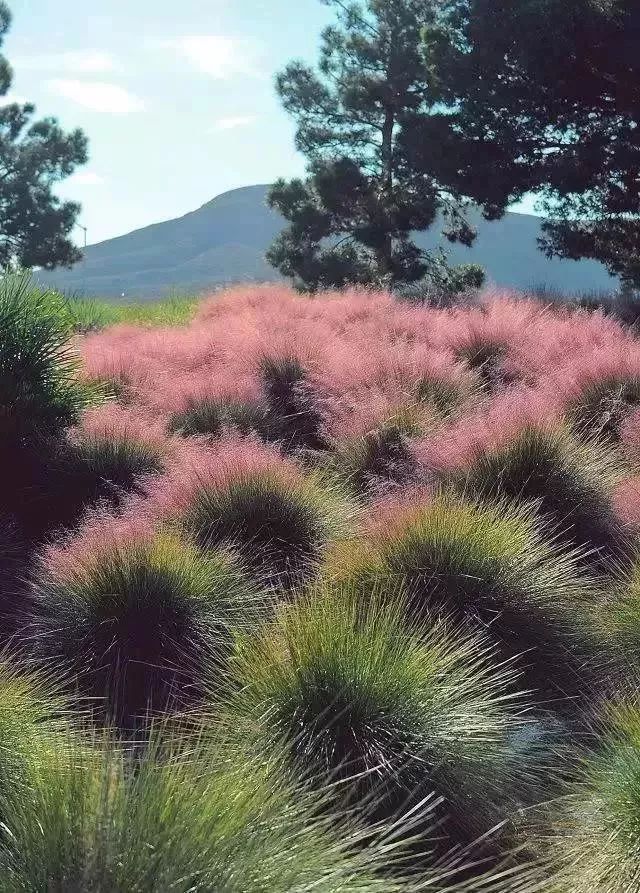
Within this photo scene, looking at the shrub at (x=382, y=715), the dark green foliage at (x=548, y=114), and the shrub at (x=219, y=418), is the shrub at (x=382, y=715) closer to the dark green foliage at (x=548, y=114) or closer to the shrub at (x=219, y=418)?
the shrub at (x=219, y=418)

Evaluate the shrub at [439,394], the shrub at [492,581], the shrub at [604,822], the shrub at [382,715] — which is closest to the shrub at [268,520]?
the shrub at [492,581]

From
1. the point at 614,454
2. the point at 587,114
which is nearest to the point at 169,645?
the point at 614,454

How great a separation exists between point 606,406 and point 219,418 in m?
3.19

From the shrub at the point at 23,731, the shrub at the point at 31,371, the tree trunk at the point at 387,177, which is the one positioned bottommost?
the shrub at the point at 23,731

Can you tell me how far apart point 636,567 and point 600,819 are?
6.44 ft

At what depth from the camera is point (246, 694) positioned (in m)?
3.89

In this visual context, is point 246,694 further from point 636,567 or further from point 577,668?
point 636,567

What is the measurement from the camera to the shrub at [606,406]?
7680 mm

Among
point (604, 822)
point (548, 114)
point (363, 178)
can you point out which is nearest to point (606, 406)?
point (604, 822)

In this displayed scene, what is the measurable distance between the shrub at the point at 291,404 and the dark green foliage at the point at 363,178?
14438mm

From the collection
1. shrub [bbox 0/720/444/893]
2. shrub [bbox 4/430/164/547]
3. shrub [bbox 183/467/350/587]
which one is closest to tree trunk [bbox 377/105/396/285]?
shrub [bbox 4/430/164/547]

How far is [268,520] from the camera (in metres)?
6.02

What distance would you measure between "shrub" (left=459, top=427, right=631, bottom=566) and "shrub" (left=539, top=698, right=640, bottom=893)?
7.93 feet

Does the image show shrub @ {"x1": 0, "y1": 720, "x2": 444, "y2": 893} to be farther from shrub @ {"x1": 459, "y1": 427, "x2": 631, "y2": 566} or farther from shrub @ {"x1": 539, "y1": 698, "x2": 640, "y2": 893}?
shrub @ {"x1": 459, "y1": 427, "x2": 631, "y2": 566}
